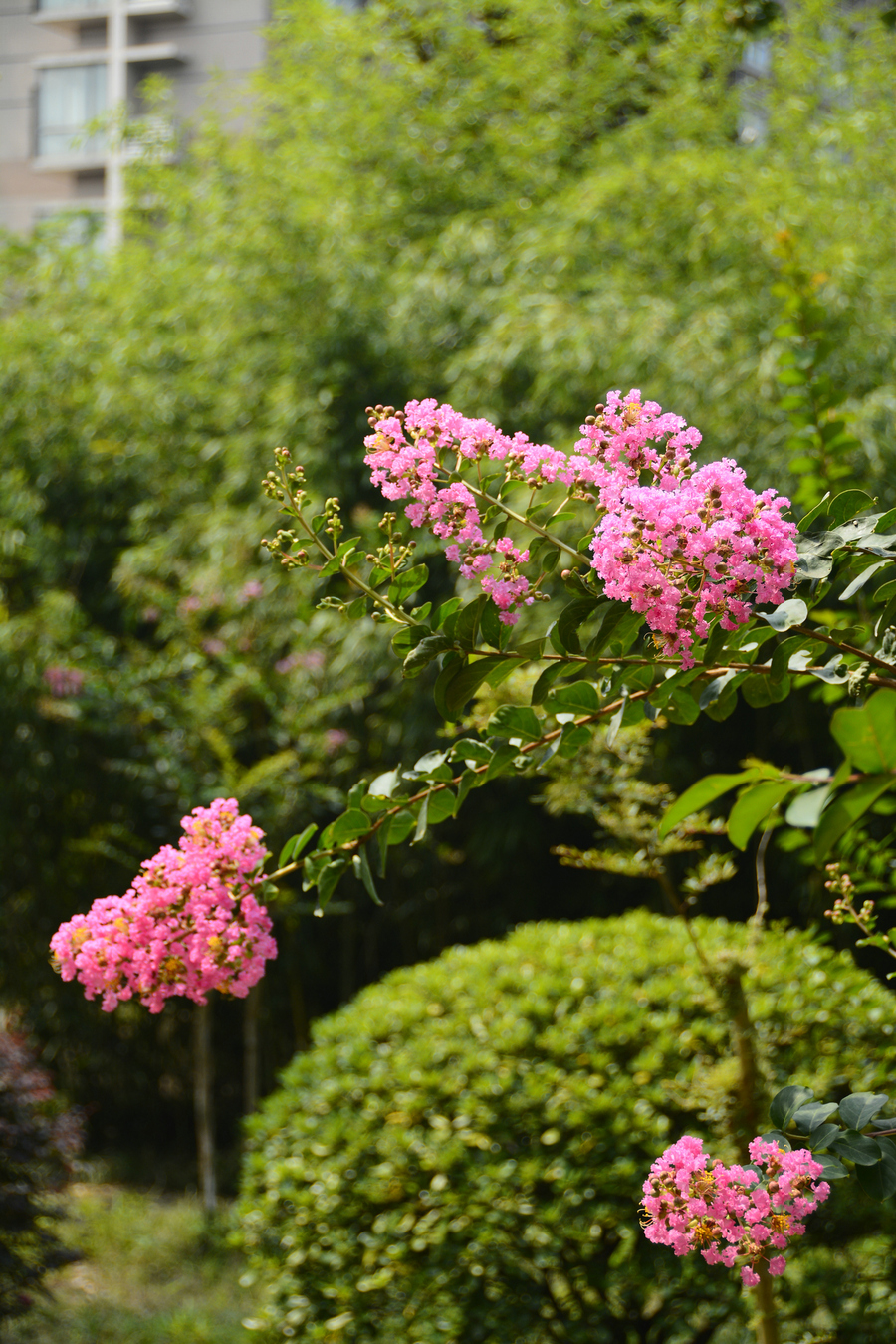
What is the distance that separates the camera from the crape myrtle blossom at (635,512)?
28.9 inches

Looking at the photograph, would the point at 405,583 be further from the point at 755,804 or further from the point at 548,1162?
the point at 548,1162

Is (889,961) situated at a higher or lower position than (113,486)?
lower

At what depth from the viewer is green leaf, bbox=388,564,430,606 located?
85 centimetres

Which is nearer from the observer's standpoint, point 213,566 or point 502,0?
point 213,566

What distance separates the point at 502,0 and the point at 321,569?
17.9 ft

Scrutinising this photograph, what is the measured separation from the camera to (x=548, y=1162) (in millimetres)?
1958

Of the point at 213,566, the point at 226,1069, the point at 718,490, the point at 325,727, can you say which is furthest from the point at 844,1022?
the point at 226,1069

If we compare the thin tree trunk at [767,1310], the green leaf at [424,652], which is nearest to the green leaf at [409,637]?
the green leaf at [424,652]

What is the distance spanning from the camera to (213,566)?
3.81 m

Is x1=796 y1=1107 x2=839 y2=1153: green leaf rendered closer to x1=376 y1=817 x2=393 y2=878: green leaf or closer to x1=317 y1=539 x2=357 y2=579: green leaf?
x1=376 y1=817 x2=393 y2=878: green leaf

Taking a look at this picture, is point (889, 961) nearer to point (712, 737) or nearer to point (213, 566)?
point (712, 737)

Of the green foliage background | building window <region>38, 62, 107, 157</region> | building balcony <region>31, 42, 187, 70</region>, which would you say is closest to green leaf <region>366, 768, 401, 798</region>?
the green foliage background

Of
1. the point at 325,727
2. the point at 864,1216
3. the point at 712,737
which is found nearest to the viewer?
the point at 864,1216

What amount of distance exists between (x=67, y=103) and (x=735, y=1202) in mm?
13608
